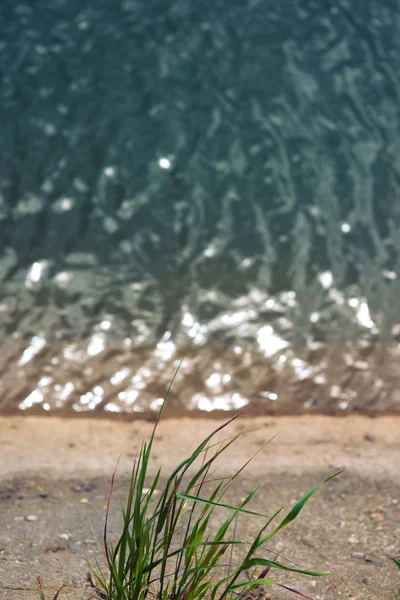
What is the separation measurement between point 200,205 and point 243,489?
1328mm

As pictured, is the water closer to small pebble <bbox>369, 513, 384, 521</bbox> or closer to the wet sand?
the wet sand

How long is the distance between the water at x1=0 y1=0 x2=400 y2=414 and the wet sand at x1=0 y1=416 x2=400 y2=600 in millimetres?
133

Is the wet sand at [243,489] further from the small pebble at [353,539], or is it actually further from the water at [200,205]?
the water at [200,205]

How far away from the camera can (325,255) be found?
2662mm

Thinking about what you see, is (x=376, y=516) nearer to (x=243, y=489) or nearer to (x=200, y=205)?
(x=243, y=489)

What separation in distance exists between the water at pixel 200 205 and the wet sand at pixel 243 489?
13 centimetres

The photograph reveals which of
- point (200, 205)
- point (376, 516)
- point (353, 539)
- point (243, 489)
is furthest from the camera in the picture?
point (200, 205)

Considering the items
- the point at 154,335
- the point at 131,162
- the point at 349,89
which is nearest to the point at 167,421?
the point at 154,335

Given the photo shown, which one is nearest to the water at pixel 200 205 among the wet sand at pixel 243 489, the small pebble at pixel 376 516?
the wet sand at pixel 243 489

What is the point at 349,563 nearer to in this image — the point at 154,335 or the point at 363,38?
the point at 154,335

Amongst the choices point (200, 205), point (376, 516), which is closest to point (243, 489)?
point (376, 516)

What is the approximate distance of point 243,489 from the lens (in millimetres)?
1749

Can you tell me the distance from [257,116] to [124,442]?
1.68 metres

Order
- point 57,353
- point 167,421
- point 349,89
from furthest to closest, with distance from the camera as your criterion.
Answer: point 349,89, point 57,353, point 167,421
